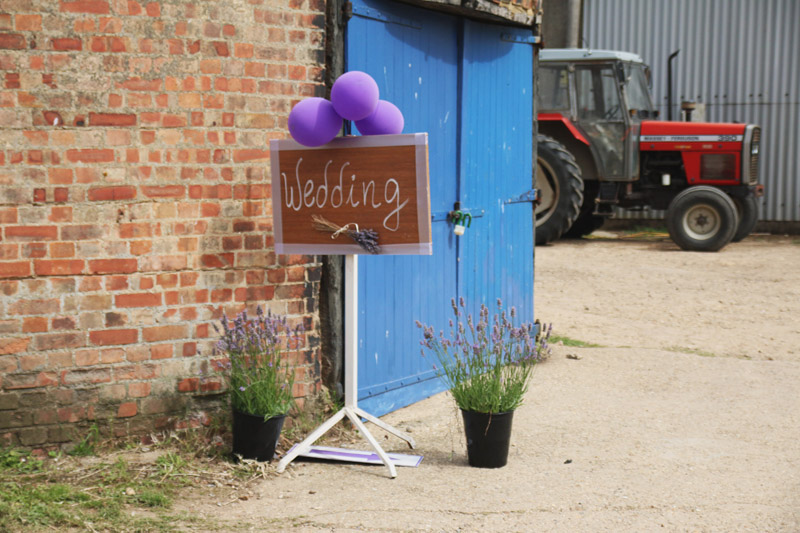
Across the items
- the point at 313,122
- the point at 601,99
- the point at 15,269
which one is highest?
the point at 601,99

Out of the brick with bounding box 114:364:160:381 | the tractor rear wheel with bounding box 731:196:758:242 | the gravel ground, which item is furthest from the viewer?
the tractor rear wheel with bounding box 731:196:758:242

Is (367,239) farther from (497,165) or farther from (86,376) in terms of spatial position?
(497,165)

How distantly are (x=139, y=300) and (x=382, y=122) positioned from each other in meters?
1.45

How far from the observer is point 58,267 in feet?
14.4

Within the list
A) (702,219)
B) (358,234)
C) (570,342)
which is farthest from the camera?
(702,219)

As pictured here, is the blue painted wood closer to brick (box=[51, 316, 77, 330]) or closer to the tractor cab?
brick (box=[51, 316, 77, 330])

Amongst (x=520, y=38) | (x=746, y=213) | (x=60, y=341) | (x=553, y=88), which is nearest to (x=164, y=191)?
(x=60, y=341)

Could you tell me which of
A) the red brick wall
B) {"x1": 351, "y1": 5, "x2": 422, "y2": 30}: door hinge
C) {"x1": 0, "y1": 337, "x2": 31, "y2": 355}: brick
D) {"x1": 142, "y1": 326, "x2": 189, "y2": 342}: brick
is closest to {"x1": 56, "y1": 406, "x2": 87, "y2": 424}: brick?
the red brick wall

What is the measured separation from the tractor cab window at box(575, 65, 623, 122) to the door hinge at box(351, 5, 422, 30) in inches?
329

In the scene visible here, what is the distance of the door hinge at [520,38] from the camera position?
6.55m

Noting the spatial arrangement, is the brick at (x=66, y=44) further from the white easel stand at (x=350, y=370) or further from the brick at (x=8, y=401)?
the white easel stand at (x=350, y=370)

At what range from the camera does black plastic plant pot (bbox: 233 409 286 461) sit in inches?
177

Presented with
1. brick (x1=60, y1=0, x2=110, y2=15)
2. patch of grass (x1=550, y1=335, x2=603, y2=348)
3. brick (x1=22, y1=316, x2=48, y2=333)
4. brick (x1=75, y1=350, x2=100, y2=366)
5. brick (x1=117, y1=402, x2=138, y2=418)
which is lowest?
patch of grass (x1=550, y1=335, x2=603, y2=348)

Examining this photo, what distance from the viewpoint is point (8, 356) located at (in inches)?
171
